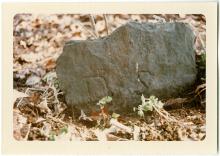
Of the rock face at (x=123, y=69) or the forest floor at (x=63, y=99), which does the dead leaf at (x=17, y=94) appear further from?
the rock face at (x=123, y=69)

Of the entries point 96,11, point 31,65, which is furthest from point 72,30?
point 31,65

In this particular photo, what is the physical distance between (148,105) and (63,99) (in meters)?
0.37

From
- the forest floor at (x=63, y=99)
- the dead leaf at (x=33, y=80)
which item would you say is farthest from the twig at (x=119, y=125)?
the dead leaf at (x=33, y=80)

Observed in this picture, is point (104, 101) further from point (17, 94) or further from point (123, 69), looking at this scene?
point (17, 94)

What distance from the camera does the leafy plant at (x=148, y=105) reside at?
1.42 m

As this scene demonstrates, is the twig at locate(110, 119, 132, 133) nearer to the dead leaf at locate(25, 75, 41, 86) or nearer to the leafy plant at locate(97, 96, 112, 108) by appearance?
the leafy plant at locate(97, 96, 112, 108)

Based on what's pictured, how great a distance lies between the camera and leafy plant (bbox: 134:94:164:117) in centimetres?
142

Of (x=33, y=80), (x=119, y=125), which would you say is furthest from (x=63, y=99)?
(x=119, y=125)

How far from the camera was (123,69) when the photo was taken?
1416 mm

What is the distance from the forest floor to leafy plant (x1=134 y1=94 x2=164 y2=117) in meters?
0.02

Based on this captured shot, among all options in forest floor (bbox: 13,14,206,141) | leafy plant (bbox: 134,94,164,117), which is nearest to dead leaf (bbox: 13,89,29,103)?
forest floor (bbox: 13,14,206,141)

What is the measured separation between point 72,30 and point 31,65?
0.78 ft

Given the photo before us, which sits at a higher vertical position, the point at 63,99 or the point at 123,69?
the point at 123,69

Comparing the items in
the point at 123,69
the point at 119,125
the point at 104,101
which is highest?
the point at 123,69
